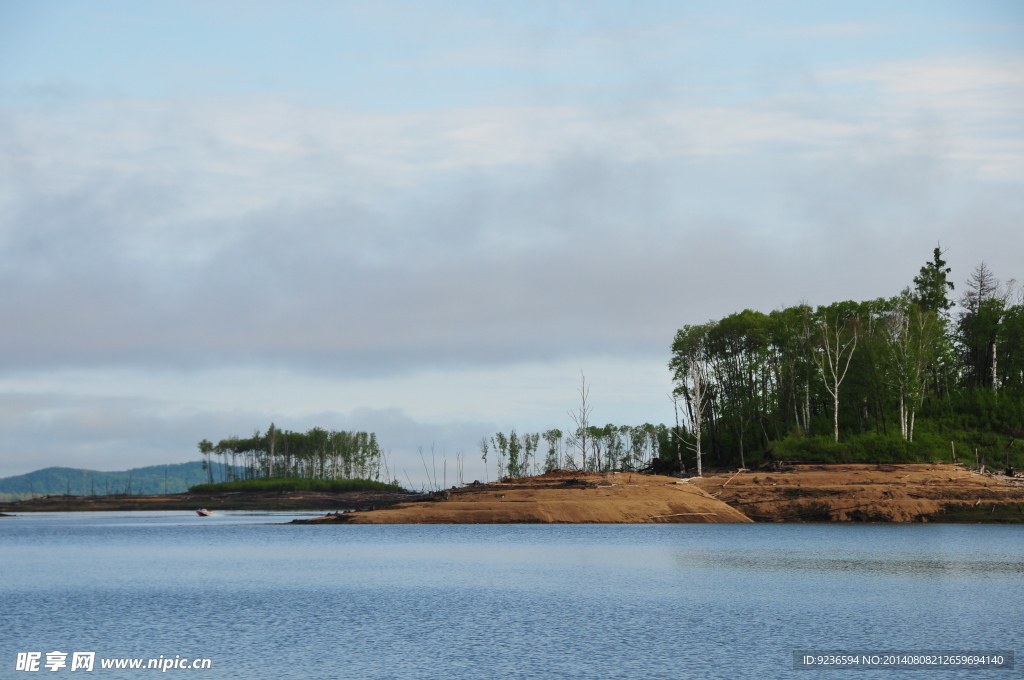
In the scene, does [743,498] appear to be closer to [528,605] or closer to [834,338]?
[834,338]

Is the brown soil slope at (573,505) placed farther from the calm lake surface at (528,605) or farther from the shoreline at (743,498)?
the calm lake surface at (528,605)

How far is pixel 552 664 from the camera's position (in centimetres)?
2848

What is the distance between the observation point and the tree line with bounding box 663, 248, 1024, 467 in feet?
333

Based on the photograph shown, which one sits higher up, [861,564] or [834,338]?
[834,338]

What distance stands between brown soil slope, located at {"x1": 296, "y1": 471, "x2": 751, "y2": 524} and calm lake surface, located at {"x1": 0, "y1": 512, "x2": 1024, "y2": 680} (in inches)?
609

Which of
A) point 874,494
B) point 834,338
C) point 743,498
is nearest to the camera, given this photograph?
point 874,494

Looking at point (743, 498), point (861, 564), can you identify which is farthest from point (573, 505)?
point (861, 564)

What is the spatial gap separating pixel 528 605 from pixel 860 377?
79.9 m

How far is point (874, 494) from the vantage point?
8694 cm

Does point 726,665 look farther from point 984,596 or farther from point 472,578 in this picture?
point 472,578

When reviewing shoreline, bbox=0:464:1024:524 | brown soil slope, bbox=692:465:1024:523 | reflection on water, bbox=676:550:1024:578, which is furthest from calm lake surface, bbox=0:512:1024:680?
shoreline, bbox=0:464:1024:524

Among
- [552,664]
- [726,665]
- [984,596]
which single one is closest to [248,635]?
[552,664]

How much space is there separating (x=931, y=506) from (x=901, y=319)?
32.8 meters

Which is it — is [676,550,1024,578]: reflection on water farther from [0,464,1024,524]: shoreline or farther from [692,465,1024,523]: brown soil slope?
[692,465,1024,523]: brown soil slope
